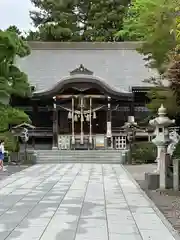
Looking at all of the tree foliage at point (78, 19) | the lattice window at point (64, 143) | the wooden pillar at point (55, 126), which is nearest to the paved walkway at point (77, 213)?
the lattice window at point (64, 143)

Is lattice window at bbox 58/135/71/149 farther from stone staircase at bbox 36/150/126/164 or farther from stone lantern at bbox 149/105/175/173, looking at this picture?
stone lantern at bbox 149/105/175/173

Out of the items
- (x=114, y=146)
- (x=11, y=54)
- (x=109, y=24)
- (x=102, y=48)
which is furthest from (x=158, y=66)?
(x=109, y=24)

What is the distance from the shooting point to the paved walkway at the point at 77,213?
682cm

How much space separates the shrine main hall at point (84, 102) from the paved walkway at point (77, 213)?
1567 cm

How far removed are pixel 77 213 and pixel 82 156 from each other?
59.0 ft

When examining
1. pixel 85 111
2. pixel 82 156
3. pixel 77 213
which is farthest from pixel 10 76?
pixel 77 213

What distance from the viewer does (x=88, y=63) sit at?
36000 millimetres

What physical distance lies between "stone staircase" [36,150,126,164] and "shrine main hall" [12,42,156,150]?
6.42 feet

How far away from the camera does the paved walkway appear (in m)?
6.82

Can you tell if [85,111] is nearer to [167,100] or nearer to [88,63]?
[88,63]

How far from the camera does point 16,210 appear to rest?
29.2ft

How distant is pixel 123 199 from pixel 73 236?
415cm

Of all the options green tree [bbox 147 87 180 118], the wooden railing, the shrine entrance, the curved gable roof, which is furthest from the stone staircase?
green tree [bbox 147 87 180 118]

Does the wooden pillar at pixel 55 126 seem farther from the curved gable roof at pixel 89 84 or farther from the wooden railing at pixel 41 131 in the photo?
the wooden railing at pixel 41 131
